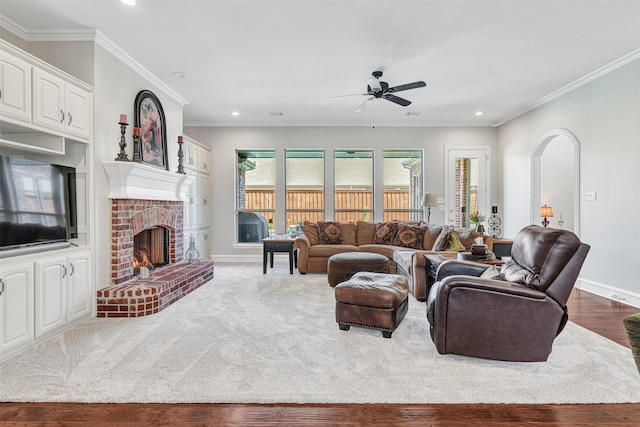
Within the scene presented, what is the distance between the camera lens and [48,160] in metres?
3.26

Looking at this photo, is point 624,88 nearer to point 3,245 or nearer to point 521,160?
point 521,160

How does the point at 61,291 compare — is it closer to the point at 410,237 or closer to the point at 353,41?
the point at 353,41

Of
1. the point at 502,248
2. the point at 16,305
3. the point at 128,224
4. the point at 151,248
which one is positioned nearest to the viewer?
the point at 16,305

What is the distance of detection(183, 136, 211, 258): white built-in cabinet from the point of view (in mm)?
5902

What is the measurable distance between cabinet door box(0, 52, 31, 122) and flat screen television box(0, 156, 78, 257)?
356 mm

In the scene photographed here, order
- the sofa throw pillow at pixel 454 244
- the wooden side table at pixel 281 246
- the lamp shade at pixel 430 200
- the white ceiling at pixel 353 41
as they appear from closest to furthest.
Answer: the white ceiling at pixel 353 41 → the sofa throw pillow at pixel 454 244 → the wooden side table at pixel 281 246 → the lamp shade at pixel 430 200

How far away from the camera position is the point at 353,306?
2.96 m

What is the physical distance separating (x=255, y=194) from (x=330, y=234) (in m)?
2.16

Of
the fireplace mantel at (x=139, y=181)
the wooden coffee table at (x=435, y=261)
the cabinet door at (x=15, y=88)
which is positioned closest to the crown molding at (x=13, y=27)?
the cabinet door at (x=15, y=88)


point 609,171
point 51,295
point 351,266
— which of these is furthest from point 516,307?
point 51,295

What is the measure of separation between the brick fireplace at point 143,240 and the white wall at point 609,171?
5416 mm

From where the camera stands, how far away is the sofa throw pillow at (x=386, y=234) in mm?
6074

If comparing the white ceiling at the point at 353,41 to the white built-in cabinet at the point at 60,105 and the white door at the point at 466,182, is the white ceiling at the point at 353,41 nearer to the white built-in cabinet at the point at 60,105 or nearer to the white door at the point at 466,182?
the white built-in cabinet at the point at 60,105

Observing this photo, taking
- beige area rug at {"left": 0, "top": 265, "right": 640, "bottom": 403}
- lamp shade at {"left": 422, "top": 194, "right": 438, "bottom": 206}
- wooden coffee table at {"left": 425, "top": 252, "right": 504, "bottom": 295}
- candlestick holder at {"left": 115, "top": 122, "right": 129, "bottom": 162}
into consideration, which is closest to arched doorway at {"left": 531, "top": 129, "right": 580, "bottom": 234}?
lamp shade at {"left": 422, "top": 194, "right": 438, "bottom": 206}
